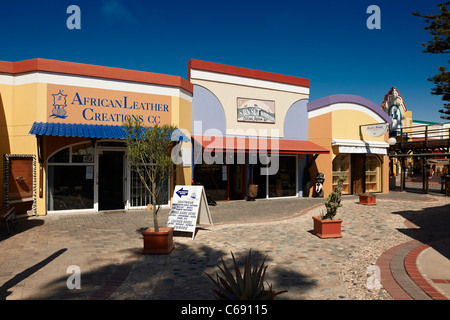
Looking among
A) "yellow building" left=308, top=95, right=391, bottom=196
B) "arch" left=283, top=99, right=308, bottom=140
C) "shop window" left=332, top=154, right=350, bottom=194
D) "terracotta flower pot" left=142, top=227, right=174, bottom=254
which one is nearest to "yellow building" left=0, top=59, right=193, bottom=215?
"terracotta flower pot" left=142, top=227, right=174, bottom=254

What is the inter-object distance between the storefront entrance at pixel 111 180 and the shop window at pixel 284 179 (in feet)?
24.7

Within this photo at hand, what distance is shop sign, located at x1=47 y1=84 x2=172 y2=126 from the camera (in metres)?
9.78

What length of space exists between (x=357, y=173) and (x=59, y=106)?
52.2ft

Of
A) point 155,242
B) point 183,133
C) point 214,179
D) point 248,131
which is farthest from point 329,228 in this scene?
point 248,131

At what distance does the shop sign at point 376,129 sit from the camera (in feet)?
47.5

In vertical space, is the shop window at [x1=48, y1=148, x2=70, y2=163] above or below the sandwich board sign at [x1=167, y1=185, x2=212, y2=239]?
above

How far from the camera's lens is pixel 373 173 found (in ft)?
57.0

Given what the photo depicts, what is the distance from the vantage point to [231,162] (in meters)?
13.8

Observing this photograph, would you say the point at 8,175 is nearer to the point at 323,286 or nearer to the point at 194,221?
the point at 194,221

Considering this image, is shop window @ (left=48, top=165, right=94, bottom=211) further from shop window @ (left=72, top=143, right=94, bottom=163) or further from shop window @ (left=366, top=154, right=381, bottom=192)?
shop window @ (left=366, top=154, right=381, bottom=192)

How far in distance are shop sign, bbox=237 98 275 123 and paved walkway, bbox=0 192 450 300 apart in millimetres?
6147

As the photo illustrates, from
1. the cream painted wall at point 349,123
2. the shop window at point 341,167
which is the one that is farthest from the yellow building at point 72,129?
the shop window at point 341,167

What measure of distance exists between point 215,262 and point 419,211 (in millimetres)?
9746

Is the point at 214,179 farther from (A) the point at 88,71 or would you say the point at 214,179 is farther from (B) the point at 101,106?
(A) the point at 88,71
